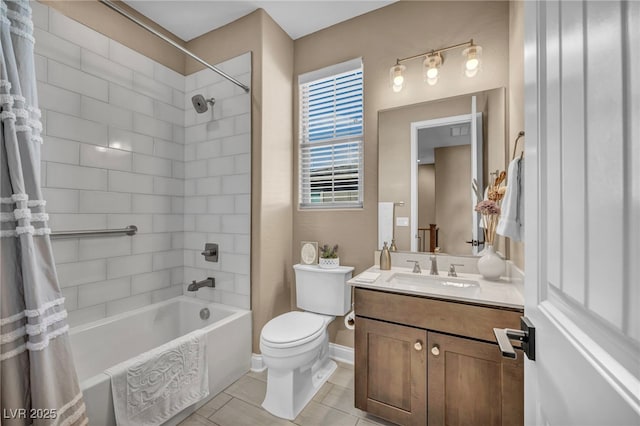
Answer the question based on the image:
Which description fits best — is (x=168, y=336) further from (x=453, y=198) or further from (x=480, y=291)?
(x=453, y=198)

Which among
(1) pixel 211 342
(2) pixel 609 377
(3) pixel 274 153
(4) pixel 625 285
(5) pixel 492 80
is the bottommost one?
(1) pixel 211 342

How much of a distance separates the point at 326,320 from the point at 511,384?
1117 mm

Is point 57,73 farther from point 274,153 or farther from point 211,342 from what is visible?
point 211,342

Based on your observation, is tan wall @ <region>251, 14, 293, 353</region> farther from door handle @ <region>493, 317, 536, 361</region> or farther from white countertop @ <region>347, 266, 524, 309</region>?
door handle @ <region>493, 317, 536, 361</region>

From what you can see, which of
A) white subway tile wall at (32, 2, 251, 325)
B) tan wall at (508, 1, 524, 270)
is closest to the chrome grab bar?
white subway tile wall at (32, 2, 251, 325)

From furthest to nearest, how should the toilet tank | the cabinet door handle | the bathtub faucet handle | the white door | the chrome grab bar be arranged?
the bathtub faucet handle < the toilet tank < the chrome grab bar < the cabinet door handle < the white door

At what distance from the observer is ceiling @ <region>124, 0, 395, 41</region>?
211 cm

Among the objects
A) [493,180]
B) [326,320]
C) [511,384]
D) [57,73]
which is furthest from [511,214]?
[57,73]

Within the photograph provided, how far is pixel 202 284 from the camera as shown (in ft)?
7.48

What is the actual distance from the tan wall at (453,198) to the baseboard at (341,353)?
1138 millimetres

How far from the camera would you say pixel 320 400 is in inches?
69.8

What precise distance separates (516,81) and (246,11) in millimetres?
2056

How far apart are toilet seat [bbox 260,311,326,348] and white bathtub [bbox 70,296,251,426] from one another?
359mm

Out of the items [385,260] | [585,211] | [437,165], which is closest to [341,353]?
[385,260]
